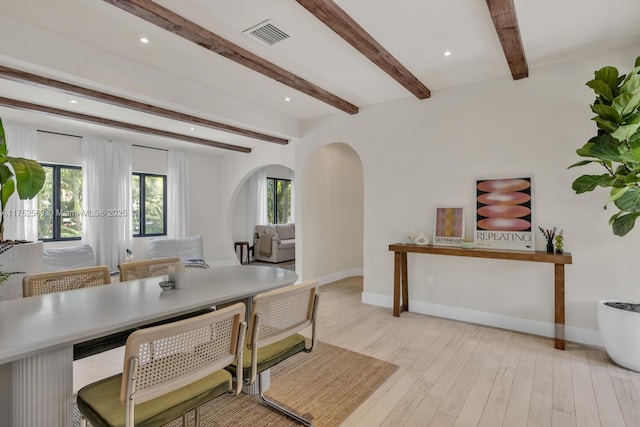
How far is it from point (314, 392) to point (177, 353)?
141 centimetres

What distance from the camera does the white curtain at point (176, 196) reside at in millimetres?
6840

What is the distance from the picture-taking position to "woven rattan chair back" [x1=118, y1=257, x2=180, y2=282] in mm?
2359

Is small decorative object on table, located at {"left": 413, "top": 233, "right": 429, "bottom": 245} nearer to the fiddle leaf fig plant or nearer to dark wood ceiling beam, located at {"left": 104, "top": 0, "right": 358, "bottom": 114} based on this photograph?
the fiddle leaf fig plant

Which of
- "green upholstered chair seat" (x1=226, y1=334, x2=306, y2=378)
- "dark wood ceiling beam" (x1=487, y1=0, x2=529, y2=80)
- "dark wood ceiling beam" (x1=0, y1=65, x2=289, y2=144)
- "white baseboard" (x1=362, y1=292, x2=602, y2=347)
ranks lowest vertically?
"white baseboard" (x1=362, y1=292, x2=602, y2=347)

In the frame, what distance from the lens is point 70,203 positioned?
564 cm

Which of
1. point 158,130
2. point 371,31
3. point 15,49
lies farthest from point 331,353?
point 158,130

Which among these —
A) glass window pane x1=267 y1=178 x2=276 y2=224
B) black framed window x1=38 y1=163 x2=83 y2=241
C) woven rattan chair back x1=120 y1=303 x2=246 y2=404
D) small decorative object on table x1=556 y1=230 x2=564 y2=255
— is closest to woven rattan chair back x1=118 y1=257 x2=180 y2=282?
woven rattan chair back x1=120 y1=303 x2=246 y2=404

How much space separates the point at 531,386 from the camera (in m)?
2.35

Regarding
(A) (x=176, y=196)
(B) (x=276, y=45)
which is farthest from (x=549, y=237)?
(A) (x=176, y=196)

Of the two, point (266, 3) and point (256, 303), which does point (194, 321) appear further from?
point (266, 3)

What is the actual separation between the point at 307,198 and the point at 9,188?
12.8ft

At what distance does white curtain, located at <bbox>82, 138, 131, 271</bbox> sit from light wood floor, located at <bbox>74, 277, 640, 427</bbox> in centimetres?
357

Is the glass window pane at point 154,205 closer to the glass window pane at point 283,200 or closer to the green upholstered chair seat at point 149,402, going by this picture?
the glass window pane at point 283,200

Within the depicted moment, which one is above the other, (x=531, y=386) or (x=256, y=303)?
(x=256, y=303)
